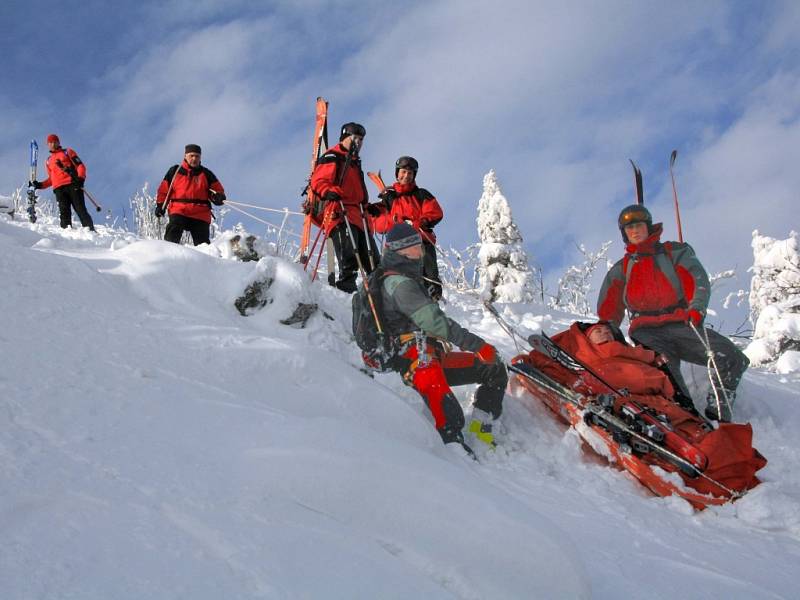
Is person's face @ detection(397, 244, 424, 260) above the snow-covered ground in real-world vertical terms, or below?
above

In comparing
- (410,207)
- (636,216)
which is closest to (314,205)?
(410,207)

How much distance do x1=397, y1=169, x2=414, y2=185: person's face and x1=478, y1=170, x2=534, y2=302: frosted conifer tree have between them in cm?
1123

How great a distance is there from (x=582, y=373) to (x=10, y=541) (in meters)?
4.37

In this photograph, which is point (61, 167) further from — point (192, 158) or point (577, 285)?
point (577, 285)

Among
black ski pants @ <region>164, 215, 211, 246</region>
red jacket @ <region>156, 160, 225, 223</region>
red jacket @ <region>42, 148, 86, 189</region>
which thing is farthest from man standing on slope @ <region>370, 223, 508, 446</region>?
red jacket @ <region>42, 148, 86, 189</region>

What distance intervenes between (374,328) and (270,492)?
2.78 meters

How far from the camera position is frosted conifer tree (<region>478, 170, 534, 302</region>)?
18.5 m

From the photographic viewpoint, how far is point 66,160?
1013cm

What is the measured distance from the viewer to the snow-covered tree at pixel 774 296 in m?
9.70

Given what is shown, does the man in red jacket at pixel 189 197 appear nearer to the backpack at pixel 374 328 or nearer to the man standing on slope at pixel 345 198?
the man standing on slope at pixel 345 198

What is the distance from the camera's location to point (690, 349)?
5.57 m

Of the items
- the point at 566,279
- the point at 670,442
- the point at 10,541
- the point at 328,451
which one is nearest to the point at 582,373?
the point at 670,442

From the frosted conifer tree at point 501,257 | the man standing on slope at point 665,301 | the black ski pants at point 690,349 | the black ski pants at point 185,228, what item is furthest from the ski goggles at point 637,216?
the frosted conifer tree at point 501,257

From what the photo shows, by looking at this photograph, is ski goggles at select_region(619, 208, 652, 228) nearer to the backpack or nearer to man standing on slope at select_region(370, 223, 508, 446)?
man standing on slope at select_region(370, 223, 508, 446)
